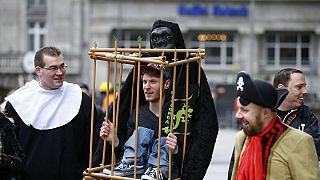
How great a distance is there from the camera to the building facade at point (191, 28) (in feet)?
149

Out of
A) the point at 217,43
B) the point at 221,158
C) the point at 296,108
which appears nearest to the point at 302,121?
the point at 296,108

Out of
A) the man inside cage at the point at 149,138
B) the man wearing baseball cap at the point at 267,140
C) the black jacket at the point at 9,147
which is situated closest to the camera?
the man wearing baseball cap at the point at 267,140

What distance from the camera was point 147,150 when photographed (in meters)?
5.89

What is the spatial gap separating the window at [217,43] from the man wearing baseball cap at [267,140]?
41.2 m

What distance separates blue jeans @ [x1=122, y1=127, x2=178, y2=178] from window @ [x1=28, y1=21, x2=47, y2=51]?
1643 inches

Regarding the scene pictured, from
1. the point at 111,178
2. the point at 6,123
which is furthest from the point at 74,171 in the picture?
the point at 111,178

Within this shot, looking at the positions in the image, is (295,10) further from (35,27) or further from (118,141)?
(118,141)

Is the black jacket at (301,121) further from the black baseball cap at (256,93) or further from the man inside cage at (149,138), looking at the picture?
the black baseball cap at (256,93)

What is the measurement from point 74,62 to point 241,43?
9604 millimetres

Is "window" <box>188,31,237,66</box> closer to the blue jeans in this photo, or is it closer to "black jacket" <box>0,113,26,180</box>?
"black jacket" <box>0,113,26,180</box>

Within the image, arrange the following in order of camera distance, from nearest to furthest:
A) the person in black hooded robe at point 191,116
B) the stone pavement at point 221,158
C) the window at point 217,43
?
the person in black hooded robe at point 191,116, the stone pavement at point 221,158, the window at point 217,43

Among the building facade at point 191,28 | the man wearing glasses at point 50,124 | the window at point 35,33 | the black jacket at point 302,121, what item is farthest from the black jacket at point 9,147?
the window at point 35,33

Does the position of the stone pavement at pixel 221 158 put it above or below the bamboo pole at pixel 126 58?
below

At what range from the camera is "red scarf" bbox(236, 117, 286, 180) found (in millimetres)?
5092
